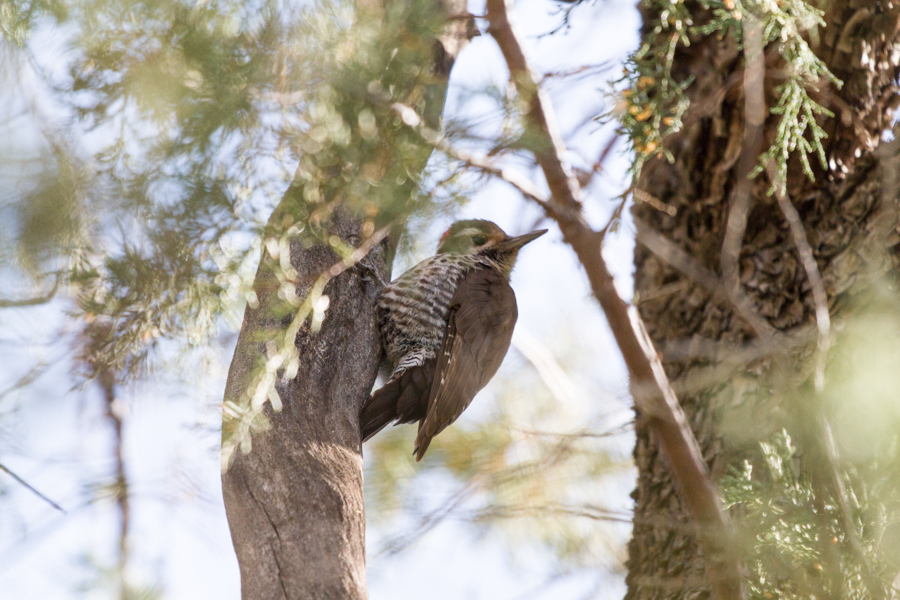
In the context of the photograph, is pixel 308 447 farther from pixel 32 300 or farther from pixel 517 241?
pixel 517 241

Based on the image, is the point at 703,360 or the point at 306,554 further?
the point at 703,360

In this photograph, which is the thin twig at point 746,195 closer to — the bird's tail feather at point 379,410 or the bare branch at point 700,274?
the bare branch at point 700,274

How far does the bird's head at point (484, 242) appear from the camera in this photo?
380 cm

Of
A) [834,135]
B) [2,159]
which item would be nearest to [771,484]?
[834,135]

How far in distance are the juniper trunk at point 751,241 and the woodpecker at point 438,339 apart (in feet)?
2.46

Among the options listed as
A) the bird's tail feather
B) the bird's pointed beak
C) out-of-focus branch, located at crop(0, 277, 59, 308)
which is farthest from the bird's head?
out-of-focus branch, located at crop(0, 277, 59, 308)

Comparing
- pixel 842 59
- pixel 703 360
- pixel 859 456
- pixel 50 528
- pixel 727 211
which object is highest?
pixel 842 59

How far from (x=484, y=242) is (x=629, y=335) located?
193cm

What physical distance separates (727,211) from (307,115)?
6.95ft

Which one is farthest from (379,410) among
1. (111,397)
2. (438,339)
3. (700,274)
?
(700,274)

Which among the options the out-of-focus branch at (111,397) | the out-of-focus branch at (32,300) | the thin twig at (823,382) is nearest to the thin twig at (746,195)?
the thin twig at (823,382)

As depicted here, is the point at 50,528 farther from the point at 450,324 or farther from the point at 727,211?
the point at 727,211

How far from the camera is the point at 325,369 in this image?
237 centimetres

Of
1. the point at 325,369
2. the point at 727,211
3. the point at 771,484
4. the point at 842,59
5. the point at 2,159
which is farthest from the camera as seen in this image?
the point at 727,211
